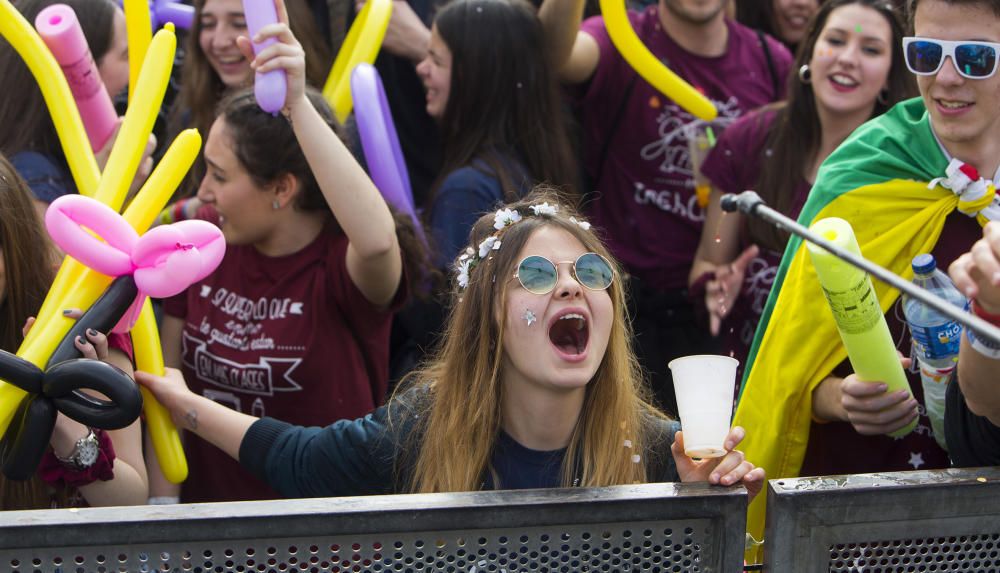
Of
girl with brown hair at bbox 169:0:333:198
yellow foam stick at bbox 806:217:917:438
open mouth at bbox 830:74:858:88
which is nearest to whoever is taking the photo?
yellow foam stick at bbox 806:217:917:438

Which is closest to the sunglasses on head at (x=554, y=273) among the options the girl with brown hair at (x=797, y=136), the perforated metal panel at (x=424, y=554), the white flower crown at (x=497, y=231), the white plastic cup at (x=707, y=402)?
the white flower crown at (x=497, y=231)

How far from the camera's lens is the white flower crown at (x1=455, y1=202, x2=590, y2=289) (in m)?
2.38

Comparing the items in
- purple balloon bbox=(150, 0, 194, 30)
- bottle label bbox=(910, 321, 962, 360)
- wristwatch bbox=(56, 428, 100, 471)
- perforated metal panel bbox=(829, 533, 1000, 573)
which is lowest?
perforated metal panel bbox=(829, 533, 1000, 573)

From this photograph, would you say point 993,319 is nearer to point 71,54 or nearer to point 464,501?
point 464,501

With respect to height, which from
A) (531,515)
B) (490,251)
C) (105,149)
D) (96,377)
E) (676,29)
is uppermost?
(676,29)

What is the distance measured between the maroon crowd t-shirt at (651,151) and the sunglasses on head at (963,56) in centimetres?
149

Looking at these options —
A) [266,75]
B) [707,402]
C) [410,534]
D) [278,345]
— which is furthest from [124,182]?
[707,402]

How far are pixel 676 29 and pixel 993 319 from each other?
2.33 m

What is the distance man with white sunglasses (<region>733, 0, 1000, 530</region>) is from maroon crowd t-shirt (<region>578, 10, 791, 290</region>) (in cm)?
114

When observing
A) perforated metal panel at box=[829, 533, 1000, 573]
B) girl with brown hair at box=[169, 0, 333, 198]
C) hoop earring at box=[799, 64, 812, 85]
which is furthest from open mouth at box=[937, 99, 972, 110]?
girl with brown hair at box=[169, 0, 333, 198]

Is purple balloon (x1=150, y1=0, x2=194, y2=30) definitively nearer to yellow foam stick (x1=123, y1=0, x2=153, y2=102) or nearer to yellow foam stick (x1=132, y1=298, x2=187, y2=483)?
yellow foam stick (x1=123, y1=0, x2=153, y2=102)

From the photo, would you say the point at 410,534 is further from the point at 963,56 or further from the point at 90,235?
the point at 963,56

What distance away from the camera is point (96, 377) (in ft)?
6.56

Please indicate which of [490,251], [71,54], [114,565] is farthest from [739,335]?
[114,565]
